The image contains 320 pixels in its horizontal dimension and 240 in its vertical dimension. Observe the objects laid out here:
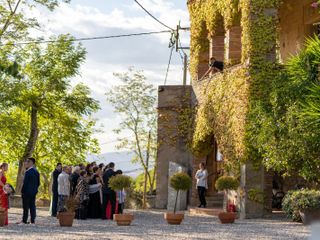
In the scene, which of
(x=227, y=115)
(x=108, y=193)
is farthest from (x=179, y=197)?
(x=108, y=193)

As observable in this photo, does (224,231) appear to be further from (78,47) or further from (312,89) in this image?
(78,47)

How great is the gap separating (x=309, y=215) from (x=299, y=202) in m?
0.39

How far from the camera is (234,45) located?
2364 cm

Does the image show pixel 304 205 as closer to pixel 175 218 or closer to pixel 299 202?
pixel 299 202

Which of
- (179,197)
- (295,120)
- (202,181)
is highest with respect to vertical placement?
(295,120)

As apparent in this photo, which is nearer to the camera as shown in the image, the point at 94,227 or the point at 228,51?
the point at 94,227

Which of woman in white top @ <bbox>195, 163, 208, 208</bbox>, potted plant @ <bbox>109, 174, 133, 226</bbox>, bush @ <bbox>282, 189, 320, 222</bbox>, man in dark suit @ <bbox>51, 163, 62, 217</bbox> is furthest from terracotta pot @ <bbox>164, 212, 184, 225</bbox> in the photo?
woman in white top @ <bbox>195, 163, 208, 208</bbox>

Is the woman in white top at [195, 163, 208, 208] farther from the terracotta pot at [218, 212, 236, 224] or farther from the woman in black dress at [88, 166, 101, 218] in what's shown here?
the terracotta pot at [218, 212, 236, 224]

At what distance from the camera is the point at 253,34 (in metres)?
21.5

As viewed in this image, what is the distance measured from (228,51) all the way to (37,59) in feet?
37.5

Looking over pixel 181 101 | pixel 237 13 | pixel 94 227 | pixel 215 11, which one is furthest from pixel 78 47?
pixel 94 227

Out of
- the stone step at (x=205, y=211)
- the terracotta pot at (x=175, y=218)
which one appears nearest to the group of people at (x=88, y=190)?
the terracotta pot at (x=175, y=218)

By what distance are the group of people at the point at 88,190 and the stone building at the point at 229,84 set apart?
400 cm

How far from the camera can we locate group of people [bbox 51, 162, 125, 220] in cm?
1905
